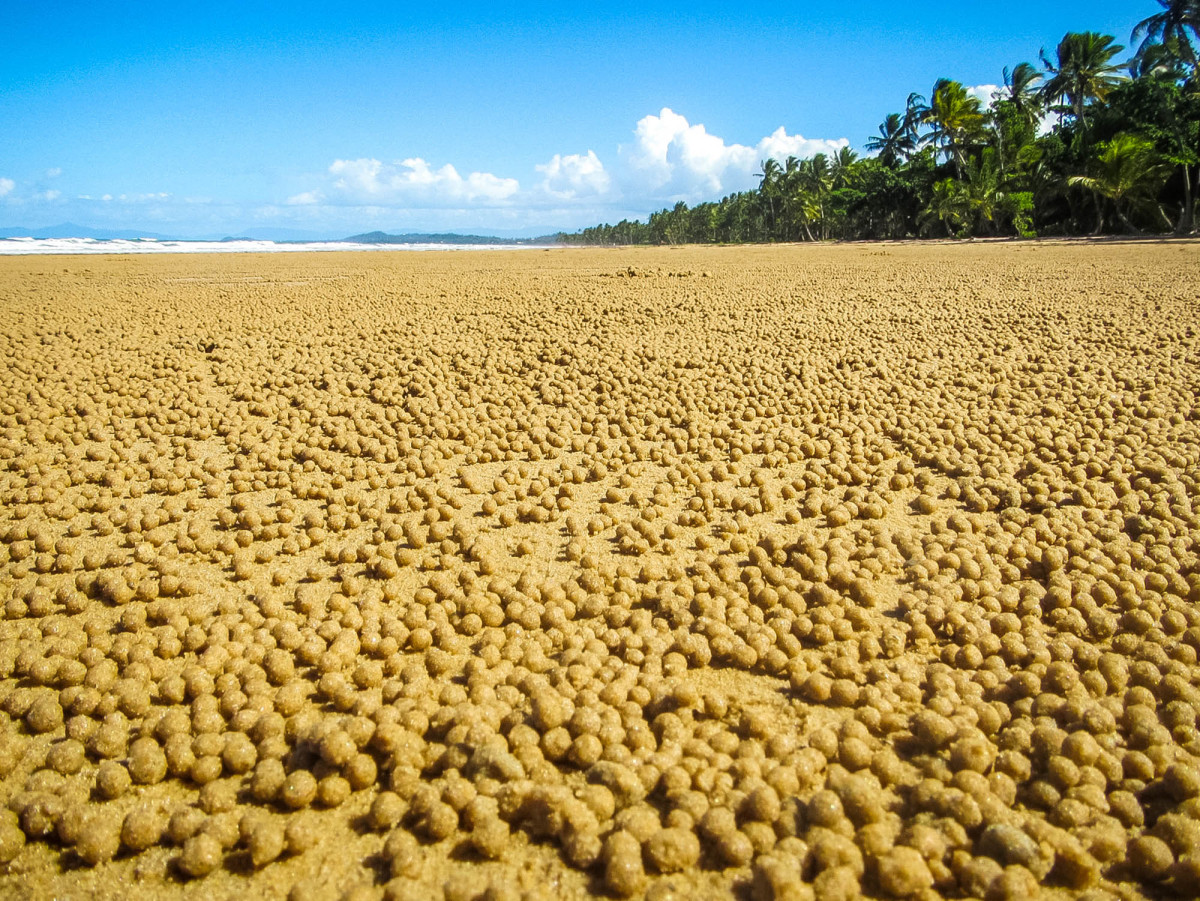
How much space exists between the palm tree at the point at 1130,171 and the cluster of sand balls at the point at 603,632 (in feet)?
88.7

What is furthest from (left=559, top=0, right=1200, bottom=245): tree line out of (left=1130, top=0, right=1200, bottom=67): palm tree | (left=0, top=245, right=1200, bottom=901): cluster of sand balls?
(left=0, top=245, right=1200, bottom=901): cluster of sand balls

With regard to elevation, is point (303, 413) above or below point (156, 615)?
above

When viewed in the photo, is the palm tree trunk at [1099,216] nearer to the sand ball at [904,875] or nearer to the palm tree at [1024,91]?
the palm tree at [1024,91]

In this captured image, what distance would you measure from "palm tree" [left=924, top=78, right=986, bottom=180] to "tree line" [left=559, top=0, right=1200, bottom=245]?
0.18 feet

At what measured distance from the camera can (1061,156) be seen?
1347 inches

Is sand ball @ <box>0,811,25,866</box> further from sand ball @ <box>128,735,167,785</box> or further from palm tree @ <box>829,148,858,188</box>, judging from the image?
palm tree @ <box>829,148,858,188</box>

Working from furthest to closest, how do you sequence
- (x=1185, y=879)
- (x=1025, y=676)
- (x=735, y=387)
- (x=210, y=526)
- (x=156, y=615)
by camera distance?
(x=735, y=387) → (x=210, y=526) → (x=156, y=615) → (x=1025, y=676) → (x=1185, y=879)

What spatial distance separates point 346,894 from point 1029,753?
238 centimetres

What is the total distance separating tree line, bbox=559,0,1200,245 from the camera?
93.4ft

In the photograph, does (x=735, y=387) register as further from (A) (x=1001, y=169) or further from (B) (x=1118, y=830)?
(A) (x=1001, y=169)

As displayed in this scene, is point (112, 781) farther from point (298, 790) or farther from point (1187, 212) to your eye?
point (1187, 212)

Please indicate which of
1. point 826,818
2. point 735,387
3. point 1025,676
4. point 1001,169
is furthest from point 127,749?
point 1001,169

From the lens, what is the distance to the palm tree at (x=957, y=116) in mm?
36281

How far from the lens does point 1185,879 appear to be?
6.66 ft
